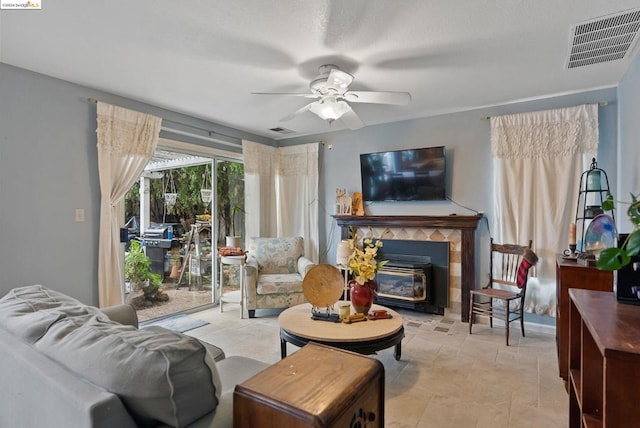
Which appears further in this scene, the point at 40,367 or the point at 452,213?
the point at 452,213

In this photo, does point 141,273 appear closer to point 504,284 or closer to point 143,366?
point 143,366

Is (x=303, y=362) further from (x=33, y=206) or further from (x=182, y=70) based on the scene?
(x=33, y=206)

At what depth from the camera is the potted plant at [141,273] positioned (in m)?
3.77

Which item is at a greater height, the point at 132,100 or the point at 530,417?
the point at 132,100

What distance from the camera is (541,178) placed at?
3.38 metres

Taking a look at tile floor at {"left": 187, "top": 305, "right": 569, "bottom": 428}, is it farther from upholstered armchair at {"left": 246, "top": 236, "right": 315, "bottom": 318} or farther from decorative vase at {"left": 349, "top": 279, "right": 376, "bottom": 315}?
decorative vase at {"left": 349, "top": 279, "right": 376, "bottom": 315}

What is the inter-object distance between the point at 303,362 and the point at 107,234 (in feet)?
9.31

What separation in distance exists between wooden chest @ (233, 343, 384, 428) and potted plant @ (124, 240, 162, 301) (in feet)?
10.8

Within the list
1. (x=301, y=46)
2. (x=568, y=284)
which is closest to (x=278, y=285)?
(x=301, y=46)

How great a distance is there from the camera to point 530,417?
201 cm

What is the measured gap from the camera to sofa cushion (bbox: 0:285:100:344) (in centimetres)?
121

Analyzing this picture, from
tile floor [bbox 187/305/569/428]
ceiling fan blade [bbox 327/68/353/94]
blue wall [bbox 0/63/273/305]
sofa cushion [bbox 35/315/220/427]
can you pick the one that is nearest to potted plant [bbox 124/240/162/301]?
blue wall [bbox 0/63/273/305]

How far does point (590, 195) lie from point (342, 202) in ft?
8.87

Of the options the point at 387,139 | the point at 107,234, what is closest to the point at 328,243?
the point at 387,139
